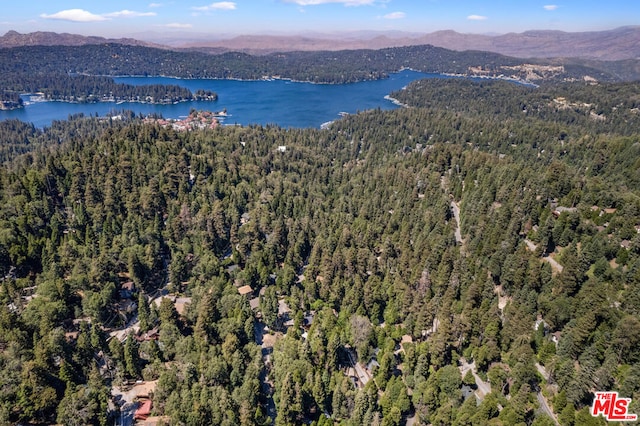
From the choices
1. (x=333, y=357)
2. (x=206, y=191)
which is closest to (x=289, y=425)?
(x=333, y=357)

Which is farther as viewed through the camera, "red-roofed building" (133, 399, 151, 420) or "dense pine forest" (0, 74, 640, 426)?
"red-roofed building" (133, 399, 151, 420)

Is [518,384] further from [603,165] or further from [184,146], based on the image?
[184,146]

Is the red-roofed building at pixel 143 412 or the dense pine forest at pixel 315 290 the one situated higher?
the dense pine forest at pixel 315 290

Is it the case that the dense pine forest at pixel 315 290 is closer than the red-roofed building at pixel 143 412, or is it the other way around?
the dense pine forest at pixel 315 290

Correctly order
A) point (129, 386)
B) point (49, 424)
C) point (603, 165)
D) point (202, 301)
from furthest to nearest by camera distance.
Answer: point (603, 165), point (202, 301), point (129, 386), point (49, 424)

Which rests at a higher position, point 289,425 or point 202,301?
point 202,301

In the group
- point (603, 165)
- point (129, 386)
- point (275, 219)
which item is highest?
point (603, 165)

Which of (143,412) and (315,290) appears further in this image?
(315,290)

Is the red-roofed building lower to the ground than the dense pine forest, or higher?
lower
